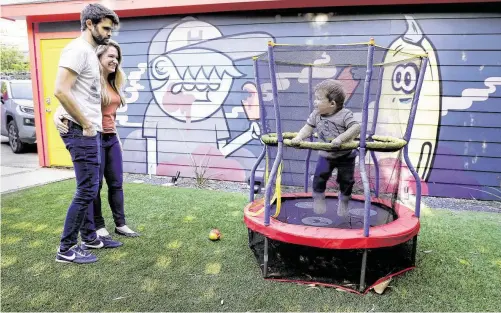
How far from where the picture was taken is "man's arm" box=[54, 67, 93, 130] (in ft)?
8.22

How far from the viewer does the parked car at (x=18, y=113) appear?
8.51 m

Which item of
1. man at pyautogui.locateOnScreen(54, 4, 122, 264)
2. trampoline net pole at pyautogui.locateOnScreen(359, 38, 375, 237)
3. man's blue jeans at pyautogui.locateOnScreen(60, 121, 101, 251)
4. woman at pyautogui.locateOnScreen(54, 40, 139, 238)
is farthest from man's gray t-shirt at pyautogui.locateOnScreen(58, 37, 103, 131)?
trampoline net pole at pyautogui.locateOnScreen(359, 38, 375, 237)

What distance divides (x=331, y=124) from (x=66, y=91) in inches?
72.0

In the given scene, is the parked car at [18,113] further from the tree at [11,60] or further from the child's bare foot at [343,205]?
the tree at [11,60]

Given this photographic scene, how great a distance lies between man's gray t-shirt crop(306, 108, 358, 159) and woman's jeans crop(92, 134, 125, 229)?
5.33ft

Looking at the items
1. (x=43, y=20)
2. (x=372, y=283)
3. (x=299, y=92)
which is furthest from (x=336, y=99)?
(x=43, y=20)

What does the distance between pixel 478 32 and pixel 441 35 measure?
1.40 ft

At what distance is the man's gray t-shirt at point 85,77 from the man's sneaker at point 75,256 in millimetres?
958

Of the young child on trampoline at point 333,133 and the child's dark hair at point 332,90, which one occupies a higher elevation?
the child's dark hair at point 332,90

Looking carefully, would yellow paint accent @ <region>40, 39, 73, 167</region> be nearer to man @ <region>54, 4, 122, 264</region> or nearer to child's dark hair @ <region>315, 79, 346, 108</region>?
man @ <region>54, 4, 122, 264</region>

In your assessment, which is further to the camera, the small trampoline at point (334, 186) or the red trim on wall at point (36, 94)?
the red trim on wall at point (36, 94)

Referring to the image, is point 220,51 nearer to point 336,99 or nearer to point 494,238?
point 336,99

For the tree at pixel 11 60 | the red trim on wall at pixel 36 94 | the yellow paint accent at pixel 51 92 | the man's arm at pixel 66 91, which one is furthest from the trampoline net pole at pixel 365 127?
the tree at pixel 11 60

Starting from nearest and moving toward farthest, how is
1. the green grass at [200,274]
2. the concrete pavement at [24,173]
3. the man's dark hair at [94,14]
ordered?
the green grass at [200,274] < the man's dark hair at [94,14] < the concrete pavement at [24,173]
